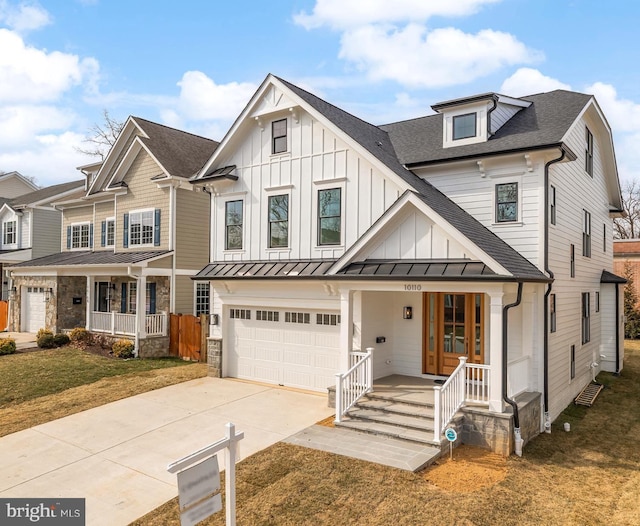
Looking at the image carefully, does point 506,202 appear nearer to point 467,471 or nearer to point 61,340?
point 467,471

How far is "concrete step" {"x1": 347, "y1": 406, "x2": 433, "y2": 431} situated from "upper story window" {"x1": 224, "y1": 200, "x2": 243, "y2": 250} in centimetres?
658

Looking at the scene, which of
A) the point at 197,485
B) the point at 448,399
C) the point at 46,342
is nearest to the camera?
the point at 197,485

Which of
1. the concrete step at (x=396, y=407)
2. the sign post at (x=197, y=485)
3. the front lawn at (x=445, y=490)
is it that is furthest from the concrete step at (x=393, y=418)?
the sign post at (x=197, y=485)

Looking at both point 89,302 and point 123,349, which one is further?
point 89,302

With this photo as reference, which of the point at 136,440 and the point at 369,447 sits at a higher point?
the point at 369,447

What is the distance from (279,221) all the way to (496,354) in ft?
23.3

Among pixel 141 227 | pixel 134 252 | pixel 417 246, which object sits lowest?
pixel 417 246

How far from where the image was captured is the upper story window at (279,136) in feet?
44.6

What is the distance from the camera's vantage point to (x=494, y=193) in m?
11.3

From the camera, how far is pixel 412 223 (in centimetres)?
1052

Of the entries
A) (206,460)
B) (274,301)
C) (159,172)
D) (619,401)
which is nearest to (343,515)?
(206,460)

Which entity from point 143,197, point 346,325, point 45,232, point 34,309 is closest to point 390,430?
point 346,325

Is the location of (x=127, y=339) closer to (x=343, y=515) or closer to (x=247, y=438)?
(x=247, y=438)

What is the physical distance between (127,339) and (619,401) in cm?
1712
